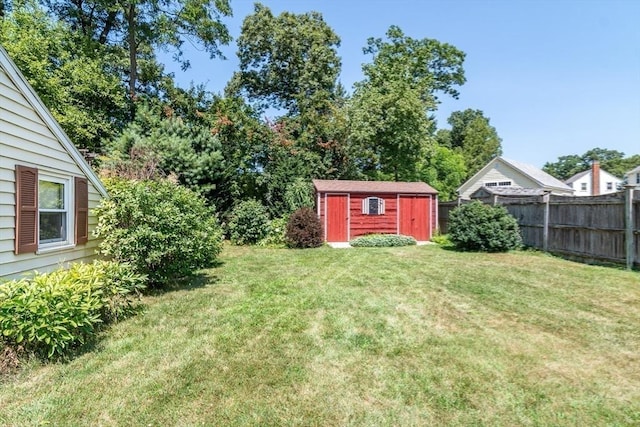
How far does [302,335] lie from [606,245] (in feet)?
26.4

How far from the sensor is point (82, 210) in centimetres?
568

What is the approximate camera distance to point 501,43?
11.0 meters

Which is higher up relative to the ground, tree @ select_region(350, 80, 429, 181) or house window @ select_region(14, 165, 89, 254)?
tree @ select_region(350, 80, 429, 181)

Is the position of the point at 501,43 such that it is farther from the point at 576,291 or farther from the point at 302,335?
the point at 302,335

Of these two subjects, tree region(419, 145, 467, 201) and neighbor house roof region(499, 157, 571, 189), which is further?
tree region(419, 145, 467, 201)

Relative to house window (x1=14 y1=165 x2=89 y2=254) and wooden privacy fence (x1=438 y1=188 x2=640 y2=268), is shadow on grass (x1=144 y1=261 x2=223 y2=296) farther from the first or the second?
wooden privacy fence (x1=438 y1=188 x2=640 y2=268)

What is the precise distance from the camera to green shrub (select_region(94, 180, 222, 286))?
5.73 metres

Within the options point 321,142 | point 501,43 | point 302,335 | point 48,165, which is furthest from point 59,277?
point 321,142

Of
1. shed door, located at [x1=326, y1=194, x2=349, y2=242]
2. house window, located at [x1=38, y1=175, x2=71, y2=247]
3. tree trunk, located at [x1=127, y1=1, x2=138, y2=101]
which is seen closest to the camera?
house window, located at [x1=38, y1=175, x2=71, y2=247]

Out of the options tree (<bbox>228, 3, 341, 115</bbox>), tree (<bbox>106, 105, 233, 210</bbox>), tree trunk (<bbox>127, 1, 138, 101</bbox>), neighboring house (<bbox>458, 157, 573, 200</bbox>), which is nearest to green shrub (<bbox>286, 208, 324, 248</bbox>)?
tree (<bbox>106, 105, 233, 210</bbox>)

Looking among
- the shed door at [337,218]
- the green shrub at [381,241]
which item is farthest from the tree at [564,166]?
the shed door at [337,218]

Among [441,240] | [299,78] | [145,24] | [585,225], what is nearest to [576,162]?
[299,78]

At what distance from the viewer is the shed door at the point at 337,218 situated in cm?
1329

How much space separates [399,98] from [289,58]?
8059 mm
